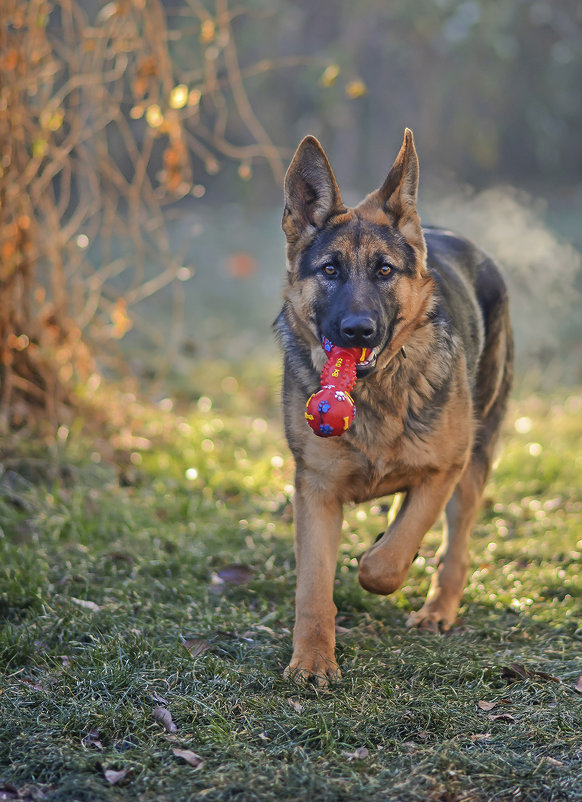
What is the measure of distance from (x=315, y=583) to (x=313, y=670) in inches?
14.0

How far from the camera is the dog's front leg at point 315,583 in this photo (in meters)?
3.60

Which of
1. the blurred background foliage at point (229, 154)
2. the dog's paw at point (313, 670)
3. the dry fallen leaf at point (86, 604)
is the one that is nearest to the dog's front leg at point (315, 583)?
the dog's paw at point (313, 670)

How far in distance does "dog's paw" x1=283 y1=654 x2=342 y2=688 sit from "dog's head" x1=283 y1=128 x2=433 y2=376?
3.72 ft

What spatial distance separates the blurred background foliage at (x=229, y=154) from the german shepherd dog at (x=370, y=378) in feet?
7.32

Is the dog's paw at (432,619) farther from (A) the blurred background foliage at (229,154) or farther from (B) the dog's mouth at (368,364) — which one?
(A) the blurred background foliage at (229,154)

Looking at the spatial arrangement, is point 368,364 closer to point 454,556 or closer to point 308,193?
point 308,193

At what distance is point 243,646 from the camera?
3.82 meters

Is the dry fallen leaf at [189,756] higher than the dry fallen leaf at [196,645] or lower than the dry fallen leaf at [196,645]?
lower

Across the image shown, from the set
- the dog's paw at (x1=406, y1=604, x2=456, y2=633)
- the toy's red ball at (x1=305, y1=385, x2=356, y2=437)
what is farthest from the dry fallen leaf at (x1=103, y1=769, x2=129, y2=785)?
the dog's paw at (x1=406, y1=604, x2=456, y2=633)

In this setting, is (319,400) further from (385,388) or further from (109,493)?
(109,493)

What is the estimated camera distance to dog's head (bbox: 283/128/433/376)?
3.78 meters

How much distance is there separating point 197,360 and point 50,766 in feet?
23.8

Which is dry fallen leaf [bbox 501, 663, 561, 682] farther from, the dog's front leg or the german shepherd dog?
the dog's front leg

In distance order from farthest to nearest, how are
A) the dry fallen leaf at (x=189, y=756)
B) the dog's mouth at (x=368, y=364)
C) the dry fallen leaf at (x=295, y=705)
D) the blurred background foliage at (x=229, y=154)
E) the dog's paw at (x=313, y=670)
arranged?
the blurred background foliage at (x=229, y=154)
the dog's mouth at (x=368, y=364)
the dog's paw at (x=313, y=670)
the dry fallen leaf at (x=295, y=705)
the dry fallen leaf at (x=189, y=756)
